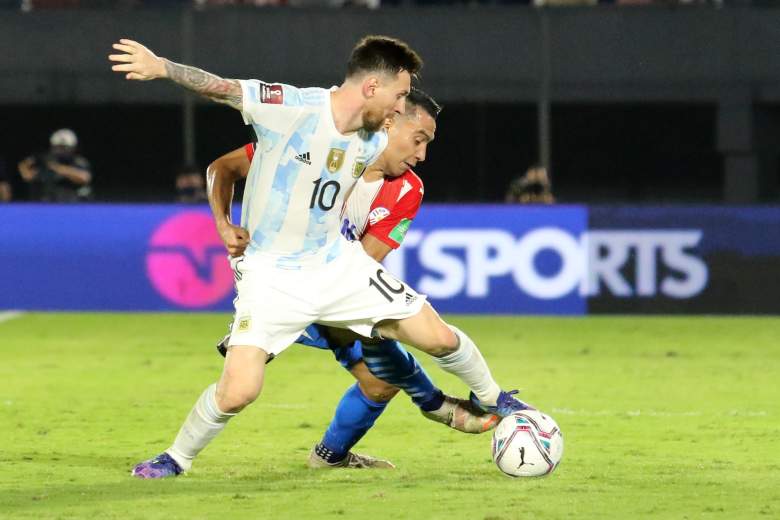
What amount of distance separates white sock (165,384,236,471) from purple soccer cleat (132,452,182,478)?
2 centimetres

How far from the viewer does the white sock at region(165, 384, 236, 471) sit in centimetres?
670

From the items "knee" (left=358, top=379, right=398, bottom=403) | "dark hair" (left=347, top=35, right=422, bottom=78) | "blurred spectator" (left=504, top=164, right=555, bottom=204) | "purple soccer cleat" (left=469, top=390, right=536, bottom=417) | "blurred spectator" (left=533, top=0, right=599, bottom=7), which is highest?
"blurred spectator" (left=533, top=0, right=599, bottom=7)

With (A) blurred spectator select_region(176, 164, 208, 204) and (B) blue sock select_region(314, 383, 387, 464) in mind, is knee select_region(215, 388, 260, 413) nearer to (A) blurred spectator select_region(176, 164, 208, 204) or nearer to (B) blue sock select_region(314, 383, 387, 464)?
(B) blue sock select_region(314, 383, 387, 464)

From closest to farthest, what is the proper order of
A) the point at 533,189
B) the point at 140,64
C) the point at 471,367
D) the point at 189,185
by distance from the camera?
the point at 140,64, the point at 471,367, the point at 533,189, the point at 189,185

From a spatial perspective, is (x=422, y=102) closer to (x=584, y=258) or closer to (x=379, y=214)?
(x=379, y=214)

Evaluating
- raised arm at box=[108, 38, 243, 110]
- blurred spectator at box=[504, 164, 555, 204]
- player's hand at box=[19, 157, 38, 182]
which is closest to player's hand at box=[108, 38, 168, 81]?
raised arm at box=[108, 38, 243, 110]

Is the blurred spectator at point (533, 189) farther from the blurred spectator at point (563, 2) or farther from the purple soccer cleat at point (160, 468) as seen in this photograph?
the purple soccer cleat at point (160, 468)

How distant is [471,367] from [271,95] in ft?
5.06

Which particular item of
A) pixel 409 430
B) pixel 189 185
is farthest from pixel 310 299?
pixel 189 185

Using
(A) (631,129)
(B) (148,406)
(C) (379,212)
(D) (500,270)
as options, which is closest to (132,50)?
(C) (379,212)

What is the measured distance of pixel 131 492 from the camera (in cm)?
660

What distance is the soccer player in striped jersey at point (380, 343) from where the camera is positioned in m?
7.20

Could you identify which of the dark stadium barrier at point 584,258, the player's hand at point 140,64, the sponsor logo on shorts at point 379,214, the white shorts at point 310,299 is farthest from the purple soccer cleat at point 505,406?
the dark stadium barrier at point 584,258

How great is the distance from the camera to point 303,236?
6.82m
